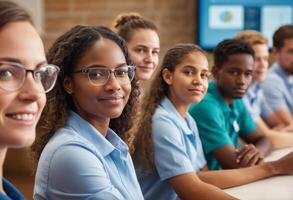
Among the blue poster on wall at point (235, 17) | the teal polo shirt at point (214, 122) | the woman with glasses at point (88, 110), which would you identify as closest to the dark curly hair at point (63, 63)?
the woman with glasses at point (88, 110)

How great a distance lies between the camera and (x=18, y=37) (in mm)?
956

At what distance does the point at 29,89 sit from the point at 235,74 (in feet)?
4.78

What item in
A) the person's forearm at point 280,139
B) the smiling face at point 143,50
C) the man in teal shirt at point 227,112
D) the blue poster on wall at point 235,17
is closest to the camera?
the man in teal shirt at point 227,112

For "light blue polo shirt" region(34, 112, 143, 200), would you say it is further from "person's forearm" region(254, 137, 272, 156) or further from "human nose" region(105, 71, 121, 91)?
"person's forearm" region(254, 137, 272, 156)

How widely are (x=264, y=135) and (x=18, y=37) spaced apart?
72.1 inches

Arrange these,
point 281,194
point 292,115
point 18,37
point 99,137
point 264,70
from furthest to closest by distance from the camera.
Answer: point 292,115 → point 264,70 → point 281,194 → point 99,137 → point 18,37

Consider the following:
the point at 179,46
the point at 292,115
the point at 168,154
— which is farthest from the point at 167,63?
the point at 292,115

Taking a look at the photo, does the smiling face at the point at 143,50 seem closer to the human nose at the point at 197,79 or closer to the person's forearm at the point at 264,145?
the human nose at the point at 197,79

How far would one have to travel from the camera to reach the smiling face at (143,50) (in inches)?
88.9

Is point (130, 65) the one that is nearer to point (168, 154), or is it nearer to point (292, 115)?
point (168, 154)

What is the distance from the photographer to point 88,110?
56.9 inches

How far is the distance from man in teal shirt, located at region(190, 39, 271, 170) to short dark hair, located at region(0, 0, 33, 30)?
4.14ft

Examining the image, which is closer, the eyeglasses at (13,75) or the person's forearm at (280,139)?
the eyeglasses at (13,75)

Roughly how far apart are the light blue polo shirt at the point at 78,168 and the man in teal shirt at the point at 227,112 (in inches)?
29.6
